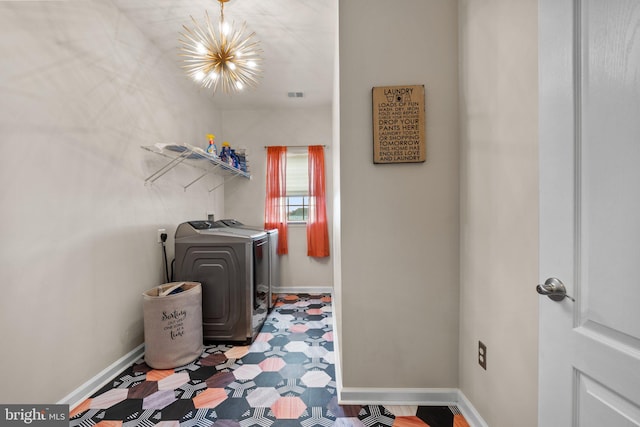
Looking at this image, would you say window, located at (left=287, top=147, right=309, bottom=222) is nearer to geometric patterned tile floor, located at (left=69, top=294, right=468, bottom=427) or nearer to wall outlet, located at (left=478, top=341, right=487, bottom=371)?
geometric patterned tile floor, located at (left=69, top=294, right=468, bottom=427)

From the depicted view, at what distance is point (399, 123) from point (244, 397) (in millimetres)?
1822

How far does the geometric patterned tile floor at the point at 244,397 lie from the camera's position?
1405mm

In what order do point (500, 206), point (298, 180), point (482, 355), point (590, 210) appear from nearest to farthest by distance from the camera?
point (590, 210) < point (500, 206) < point (482, 355) < point (298, 180)

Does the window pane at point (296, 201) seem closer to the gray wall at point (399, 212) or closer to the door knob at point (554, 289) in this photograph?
the gray wall at point (399, 212)

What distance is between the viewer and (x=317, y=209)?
3717 mm

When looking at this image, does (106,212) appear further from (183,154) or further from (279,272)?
(279,272)

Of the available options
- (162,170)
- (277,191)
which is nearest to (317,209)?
(277,191)

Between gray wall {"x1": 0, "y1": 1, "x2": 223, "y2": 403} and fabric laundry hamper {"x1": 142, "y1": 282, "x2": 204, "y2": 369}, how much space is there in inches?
8.5

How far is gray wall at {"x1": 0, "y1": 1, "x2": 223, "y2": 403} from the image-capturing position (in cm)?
128

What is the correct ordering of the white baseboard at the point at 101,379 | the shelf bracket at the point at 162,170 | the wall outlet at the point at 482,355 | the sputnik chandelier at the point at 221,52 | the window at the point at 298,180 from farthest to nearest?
the window at the point at 298,180 → the shelf bracket at the point at 162,170 → the sputnik chandelier at the point at 221,52 → the white baseboard at the point at 101,379 → the wall outlet at the point at 482,355

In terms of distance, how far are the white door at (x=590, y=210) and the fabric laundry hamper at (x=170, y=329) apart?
2036 mm

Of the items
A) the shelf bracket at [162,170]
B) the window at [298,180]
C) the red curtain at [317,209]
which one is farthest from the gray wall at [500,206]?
the window at [298,180]

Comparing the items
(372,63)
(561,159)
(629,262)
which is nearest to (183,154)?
(372,63)

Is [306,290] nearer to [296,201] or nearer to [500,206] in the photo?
[296,201]
